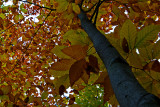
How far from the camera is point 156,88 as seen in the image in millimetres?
784

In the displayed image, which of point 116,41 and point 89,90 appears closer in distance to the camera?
point 116,41

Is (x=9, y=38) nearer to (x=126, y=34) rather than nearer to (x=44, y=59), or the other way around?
(x=44, y=59)

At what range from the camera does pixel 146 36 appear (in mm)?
659

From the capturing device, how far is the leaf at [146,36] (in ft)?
2.14

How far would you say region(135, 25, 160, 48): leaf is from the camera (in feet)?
2.14

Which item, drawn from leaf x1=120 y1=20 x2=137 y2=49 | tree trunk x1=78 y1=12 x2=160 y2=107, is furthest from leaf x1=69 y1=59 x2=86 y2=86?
leaf x1=120 y1=20 x2=137 y2=49

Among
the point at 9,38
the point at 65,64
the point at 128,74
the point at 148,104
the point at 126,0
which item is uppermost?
the point at 9,38

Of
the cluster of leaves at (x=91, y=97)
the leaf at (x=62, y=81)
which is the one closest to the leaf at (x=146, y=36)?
the leaf at (x=62, y=81)

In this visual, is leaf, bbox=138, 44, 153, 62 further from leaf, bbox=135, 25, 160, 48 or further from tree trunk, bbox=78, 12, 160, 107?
tree trunk, bbox=78, 12, 160, 107

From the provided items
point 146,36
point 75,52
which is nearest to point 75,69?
point 75,52

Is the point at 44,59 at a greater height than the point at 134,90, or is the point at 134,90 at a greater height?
the point at 44,59

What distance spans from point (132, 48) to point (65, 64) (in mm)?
361

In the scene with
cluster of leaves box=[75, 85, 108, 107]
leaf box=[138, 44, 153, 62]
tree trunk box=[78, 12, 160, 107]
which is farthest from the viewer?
cluster of leaves box=[75, 85, 108, 107]

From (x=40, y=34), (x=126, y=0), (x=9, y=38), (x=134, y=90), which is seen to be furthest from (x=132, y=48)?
(x=9, y=38)
